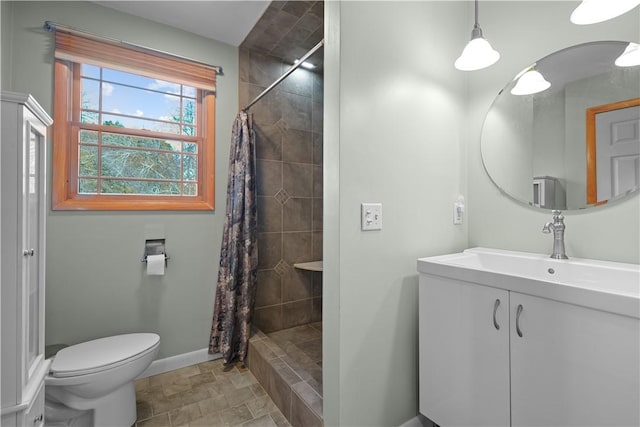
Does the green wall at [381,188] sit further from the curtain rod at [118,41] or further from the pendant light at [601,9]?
the curtain rod at [118,41]

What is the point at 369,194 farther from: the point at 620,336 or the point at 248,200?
the point at 248,200

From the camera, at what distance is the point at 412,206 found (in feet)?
4.67

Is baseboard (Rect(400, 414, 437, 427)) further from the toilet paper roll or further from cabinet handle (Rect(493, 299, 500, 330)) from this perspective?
the toilet paper roll

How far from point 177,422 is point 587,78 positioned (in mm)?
2635

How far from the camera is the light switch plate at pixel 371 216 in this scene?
1.24 m

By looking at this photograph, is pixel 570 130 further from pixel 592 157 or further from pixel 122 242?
pixel 122 242

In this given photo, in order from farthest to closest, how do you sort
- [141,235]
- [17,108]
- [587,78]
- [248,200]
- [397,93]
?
[248,200] < [141,235] < [397,93] < [587,78] < [17,108]

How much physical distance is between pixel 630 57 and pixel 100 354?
2810 mm

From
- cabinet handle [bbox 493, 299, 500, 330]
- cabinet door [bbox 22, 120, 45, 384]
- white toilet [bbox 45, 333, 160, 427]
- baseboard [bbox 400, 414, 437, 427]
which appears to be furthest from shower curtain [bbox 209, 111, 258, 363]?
cabinet handle [bbox 493, 299, 500, 330]

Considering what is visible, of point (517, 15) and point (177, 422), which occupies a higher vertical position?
point (517, 15)

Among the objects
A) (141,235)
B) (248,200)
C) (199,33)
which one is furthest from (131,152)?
(199,33)

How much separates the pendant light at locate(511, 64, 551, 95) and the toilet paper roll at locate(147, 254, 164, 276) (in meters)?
2.37

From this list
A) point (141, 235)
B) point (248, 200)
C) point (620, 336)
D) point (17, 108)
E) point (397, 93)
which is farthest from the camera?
point (248, 200)

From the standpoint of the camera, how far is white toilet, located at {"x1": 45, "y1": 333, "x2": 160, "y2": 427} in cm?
137
